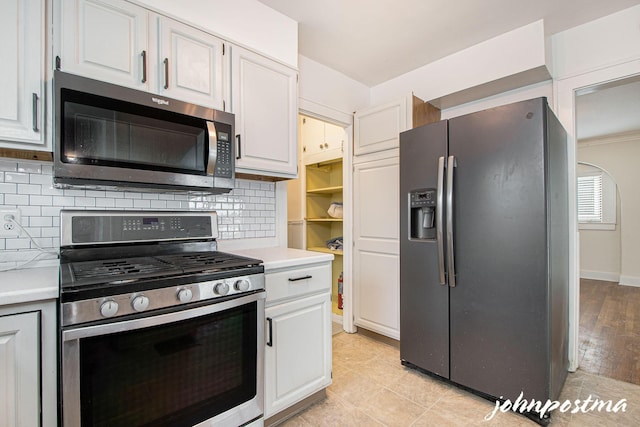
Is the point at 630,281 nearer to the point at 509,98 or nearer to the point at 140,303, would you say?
the point at 509,98

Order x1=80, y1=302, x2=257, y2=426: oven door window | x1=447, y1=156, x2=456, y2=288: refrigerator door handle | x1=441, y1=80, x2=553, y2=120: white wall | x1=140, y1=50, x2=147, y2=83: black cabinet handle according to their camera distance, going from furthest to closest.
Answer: x1=441, y1=80, x2=553, y2=120: white wall → x1=447, y1=156, x2=456, y2=288: refrigerator door handle → x1=140, y1=50, x2=147, y2=83: black cabinet handle → x1=80, y1=302, x2=257, y2=426: oven door window

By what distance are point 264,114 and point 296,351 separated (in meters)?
1.42

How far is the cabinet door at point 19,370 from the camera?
38.3 inches

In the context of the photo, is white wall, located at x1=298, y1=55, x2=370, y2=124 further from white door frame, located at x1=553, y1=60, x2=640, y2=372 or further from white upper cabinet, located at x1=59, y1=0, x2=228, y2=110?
white door frame, located at x1=553, y1=60, x2=640, y2=372

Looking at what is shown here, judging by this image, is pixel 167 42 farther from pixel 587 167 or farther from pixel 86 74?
pixel 587 167

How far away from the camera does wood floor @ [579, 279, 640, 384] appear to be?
90.0 inches

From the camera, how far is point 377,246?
111 inches

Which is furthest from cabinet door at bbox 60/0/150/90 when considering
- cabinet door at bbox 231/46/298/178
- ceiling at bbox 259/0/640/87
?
ceiling at bbox 259/0/640/87

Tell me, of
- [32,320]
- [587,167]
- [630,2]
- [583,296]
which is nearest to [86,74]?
[32,320]

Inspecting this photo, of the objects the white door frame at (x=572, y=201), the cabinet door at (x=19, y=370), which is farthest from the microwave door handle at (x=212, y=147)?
the white door frame at (x=572, y=201)

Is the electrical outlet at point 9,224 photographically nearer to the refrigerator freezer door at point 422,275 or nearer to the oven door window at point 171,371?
the oven door window at point 171,371

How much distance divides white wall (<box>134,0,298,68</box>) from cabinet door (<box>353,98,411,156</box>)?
0.97 metres

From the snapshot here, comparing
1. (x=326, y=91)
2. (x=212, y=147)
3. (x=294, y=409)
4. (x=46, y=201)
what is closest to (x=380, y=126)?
(x=326, y=91)

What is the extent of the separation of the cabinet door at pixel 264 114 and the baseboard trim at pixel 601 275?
6.31 m
